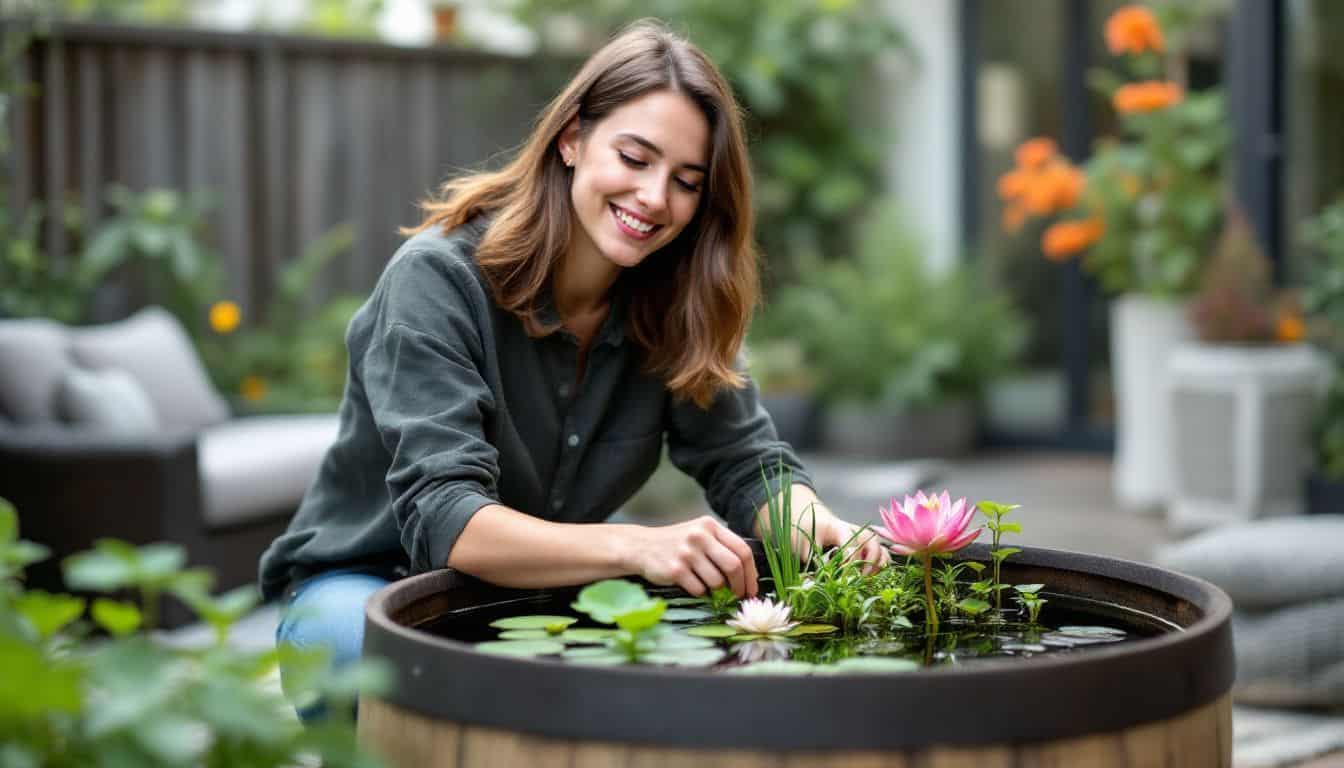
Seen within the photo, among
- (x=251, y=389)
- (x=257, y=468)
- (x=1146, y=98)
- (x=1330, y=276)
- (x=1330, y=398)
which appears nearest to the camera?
(x=257, y=468)

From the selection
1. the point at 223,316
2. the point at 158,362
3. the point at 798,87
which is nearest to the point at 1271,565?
the point at 158,362

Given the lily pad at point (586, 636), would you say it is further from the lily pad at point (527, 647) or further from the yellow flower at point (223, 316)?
the yellow flower at point (223, 316)

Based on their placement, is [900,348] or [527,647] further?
[900,348]

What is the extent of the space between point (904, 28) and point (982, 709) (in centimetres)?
685

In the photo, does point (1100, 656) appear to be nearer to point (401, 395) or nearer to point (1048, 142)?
point (401, 395)

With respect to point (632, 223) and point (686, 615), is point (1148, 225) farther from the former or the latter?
point (686, 615)

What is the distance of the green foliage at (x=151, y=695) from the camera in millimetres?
→ 891

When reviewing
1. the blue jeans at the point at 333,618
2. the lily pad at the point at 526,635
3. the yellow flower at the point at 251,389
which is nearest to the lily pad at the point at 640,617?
the lily pad at the point at 526,635

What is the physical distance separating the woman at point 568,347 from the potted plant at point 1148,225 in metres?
3.68

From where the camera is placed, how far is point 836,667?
4.06 feet

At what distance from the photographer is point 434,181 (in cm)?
700

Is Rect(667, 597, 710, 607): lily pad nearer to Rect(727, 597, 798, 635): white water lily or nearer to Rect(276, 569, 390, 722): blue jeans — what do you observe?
Rect(727, 597, 798, 635): white water lily

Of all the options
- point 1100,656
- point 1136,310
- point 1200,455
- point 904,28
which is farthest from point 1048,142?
point 1100,656

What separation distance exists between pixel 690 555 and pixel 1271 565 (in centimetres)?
188
